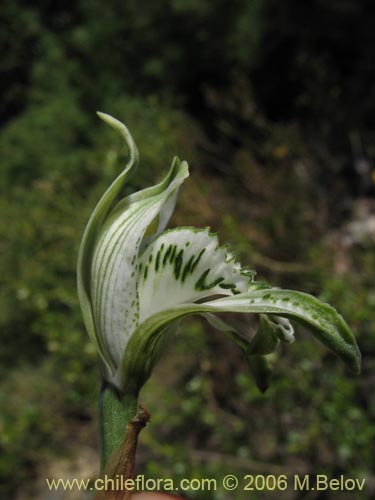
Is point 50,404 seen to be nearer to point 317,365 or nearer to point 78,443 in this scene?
point 78,443

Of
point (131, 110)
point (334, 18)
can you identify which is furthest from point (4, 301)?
point (334, 18)

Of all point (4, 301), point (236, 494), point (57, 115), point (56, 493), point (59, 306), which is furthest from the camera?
point (57, 115)

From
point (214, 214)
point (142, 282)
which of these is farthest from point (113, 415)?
point (214, 214)

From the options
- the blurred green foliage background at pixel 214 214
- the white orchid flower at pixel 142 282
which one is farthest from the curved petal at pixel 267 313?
the blurred green foliage background at pixel 214 214

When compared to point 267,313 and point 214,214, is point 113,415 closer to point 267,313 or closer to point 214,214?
point 267,313

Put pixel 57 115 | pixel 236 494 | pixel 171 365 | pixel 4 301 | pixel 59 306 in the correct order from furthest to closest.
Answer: pixel 57 115
pixel 4 301
pixel 59 306
pixel 171 365
pixel 236 494

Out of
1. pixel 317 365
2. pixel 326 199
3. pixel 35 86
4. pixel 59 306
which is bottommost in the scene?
pixel 317 365

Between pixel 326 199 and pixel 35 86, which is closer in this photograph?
pixel 326 199
